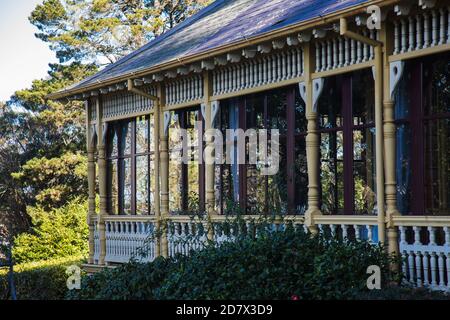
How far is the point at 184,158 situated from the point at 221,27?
2.76 m

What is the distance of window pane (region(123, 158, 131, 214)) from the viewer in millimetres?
17203

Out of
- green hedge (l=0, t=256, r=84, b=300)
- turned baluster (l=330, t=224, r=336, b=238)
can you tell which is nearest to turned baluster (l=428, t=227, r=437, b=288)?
turned baluster (l=330, t=224, r=336, b=238)

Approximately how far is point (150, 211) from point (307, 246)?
6.66 m

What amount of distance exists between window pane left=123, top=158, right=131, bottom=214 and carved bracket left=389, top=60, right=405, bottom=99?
27.0 ft

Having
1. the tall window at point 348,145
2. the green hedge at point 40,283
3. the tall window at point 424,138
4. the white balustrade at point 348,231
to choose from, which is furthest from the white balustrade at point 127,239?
the tall window at point 424,138

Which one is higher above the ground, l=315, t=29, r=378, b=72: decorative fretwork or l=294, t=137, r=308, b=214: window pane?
l=315, t=29, r=378, b=72: decorative fretwork

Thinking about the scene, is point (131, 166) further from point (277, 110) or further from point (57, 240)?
point (57, 240)

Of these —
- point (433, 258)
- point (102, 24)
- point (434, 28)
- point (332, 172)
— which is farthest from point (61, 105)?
point (433, 258)

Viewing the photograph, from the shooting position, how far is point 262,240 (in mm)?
10617

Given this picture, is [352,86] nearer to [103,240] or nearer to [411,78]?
[411,78]

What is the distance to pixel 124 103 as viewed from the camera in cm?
1672

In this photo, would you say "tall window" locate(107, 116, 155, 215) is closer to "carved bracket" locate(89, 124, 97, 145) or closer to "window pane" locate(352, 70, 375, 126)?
"carved bracket" locate(89, 124, 97, 145)

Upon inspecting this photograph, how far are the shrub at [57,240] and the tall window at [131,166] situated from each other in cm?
1065

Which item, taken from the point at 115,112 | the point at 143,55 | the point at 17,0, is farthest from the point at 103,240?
the point at 17,0
